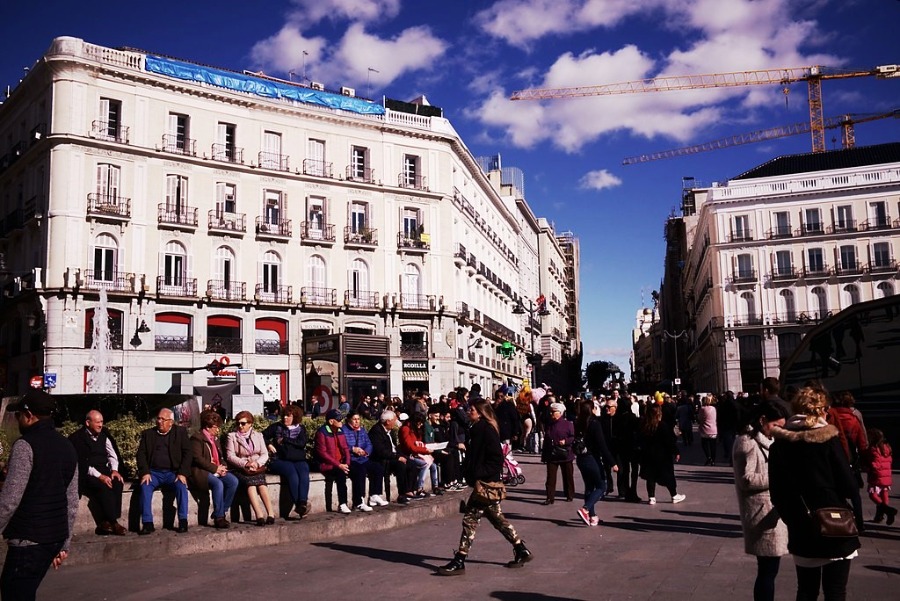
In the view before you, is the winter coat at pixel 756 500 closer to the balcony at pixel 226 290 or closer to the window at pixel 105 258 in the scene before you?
the window at pixel 105 258

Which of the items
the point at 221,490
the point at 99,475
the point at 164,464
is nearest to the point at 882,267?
the point at 221,490

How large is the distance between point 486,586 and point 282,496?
4.70 metres

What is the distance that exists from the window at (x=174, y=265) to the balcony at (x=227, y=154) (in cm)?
508

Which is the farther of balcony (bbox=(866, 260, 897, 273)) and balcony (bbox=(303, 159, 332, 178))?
balcony (bbox=(866, 260, 897, 273))

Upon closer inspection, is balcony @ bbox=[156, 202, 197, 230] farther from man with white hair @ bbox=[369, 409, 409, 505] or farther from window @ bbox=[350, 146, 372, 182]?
man with white hair @ bbox=[369, 409, 409, 505]

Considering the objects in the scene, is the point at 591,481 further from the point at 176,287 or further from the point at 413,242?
the point at 413,242

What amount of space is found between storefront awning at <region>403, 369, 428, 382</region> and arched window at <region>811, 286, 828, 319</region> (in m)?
32.0

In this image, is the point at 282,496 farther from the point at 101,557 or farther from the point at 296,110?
the point at 296,110

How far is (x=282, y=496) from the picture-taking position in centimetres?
1159

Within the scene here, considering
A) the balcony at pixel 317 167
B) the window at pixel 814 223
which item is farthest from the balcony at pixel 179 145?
the window at pixel 814 223

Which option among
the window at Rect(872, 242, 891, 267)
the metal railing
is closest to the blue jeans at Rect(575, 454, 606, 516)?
the metal railing

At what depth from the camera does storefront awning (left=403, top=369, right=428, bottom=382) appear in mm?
44562

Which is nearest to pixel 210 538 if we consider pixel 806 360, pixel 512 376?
pixel 806 360

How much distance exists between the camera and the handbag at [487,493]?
8.48 meters
